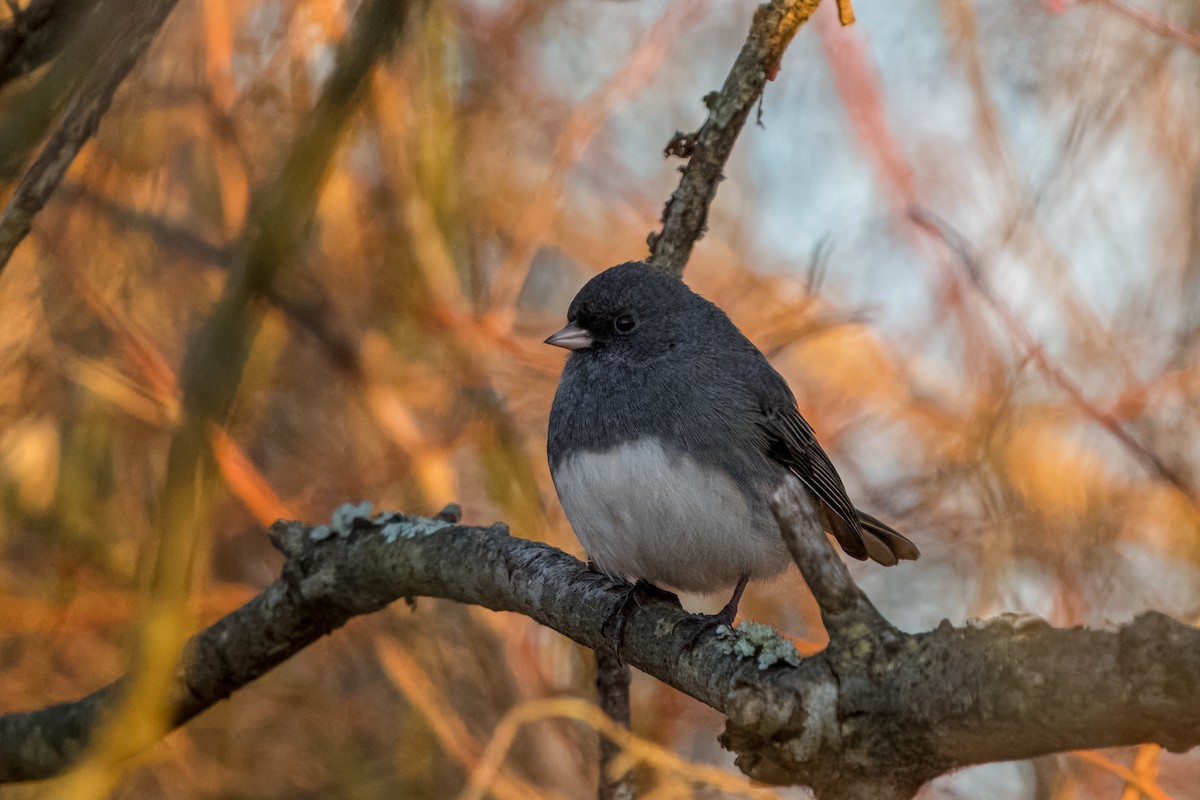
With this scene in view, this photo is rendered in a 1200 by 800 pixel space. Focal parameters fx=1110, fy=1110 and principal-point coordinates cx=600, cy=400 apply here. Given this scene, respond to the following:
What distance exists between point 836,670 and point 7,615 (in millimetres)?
3024

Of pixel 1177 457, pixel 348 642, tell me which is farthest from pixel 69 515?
pixel 1177 457

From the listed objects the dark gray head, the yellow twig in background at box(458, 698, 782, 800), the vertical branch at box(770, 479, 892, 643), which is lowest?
the vertical branch at box(770, 479, 892, 643)

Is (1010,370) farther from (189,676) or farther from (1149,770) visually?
(189,676)

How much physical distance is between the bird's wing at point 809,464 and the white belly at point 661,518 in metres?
0.25

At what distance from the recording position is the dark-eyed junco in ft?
7.97

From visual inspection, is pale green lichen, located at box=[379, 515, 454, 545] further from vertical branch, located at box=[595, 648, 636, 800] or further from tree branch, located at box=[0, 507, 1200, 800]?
tree branch, located at box=[0, 507, 1200, 800]

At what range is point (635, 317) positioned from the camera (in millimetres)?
2824

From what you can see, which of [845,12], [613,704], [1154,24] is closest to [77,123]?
[845,12]

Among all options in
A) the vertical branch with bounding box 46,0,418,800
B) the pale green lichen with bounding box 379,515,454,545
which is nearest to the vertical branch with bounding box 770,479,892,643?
the vertical branch with bounding box 46,0,418,800

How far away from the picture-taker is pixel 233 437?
3.48 meters

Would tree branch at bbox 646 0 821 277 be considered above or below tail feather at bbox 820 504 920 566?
above

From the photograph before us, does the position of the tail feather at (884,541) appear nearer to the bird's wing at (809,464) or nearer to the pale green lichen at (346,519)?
the bird's wing at (809,464)

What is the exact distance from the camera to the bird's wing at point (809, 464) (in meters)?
2.69

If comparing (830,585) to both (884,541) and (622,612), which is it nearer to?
(622,612)
